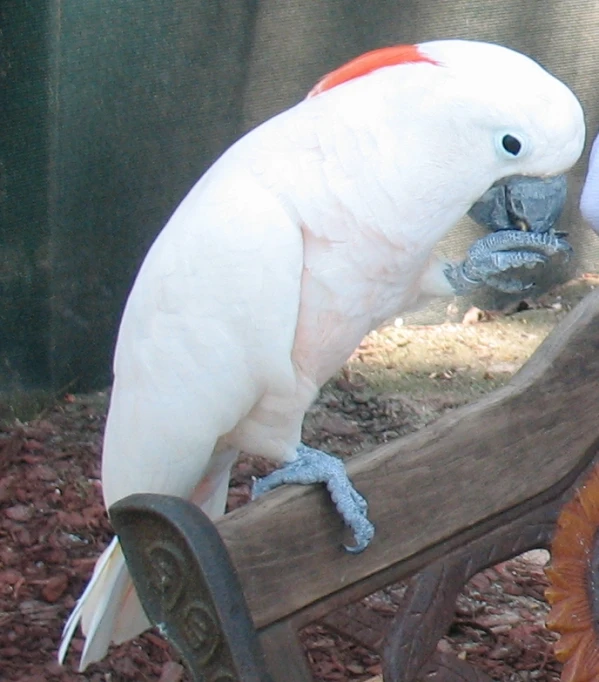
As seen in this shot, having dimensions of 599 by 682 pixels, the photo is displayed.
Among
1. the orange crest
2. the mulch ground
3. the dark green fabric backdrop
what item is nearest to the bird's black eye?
the orange crest

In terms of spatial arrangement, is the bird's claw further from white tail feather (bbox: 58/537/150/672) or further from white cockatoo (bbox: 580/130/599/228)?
white tail feather (bbox: 58/537/150/672)

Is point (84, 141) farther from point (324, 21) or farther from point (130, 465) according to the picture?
point (130, 465)

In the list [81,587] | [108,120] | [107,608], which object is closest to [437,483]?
[107,608]

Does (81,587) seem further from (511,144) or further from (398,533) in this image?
(511,144)

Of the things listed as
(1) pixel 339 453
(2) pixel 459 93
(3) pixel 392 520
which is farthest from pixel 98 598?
(1) pixel 339 453

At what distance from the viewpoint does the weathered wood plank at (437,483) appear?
958 millimetres

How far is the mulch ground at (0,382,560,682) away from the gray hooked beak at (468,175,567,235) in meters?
0.58

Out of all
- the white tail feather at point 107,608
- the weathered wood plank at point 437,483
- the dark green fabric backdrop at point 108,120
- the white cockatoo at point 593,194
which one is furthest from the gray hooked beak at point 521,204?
the dark green fabric backdrop at point 108,120

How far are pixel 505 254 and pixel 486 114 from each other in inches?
7.7

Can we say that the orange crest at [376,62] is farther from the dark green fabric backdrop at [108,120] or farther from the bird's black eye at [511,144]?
the dark green fabric backdrop at [108,120]

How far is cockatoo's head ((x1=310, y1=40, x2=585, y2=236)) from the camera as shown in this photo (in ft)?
3.28

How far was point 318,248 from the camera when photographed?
1105mm

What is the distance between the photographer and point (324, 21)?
2.41 metres

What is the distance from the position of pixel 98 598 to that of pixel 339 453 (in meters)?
1.07
